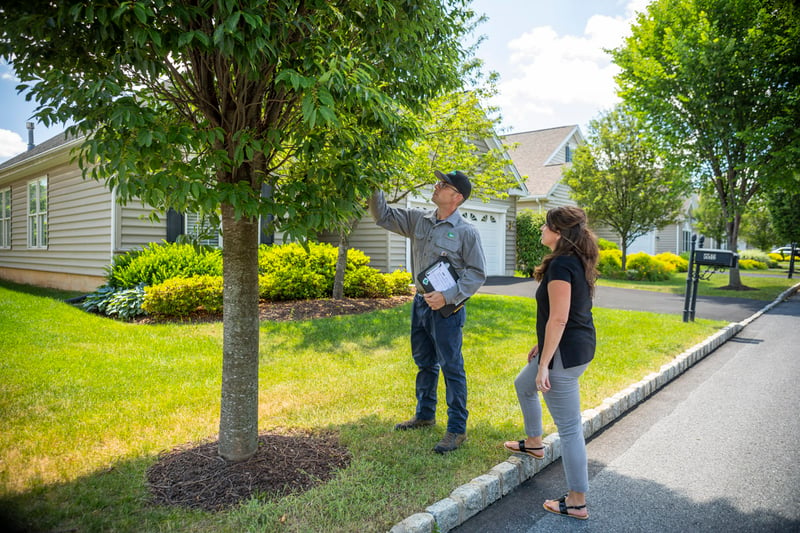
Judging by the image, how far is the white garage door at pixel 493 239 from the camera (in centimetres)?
1773

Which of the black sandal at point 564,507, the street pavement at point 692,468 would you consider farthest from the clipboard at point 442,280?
the black sandal at point 564,507

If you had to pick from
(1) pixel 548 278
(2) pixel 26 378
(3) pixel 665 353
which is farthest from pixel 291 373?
(3) pixel 665 353

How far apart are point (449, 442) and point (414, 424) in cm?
46

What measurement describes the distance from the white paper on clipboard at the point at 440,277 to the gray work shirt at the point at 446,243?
46 mm

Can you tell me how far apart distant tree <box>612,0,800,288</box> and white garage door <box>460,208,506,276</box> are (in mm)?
6026

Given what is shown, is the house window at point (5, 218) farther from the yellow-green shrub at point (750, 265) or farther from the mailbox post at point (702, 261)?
the yellow-green shrub at point (750, 265)

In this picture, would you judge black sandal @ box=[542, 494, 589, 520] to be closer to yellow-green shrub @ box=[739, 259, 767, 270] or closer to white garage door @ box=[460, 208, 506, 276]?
white garage door @ box=[460, 208, 506, 276]

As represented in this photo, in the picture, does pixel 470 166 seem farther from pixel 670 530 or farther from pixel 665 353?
pixel 670 530

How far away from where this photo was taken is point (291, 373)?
552 cm

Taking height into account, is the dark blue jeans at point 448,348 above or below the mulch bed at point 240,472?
above

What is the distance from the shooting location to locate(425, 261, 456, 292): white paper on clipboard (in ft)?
11.6

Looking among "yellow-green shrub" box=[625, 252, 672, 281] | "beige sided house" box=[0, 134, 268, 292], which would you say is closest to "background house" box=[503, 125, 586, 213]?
"yellow-green shrub" box=[625, 252, 672, 281]

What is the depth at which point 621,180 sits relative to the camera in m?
20.6

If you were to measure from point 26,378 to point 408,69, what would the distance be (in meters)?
4.97
